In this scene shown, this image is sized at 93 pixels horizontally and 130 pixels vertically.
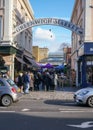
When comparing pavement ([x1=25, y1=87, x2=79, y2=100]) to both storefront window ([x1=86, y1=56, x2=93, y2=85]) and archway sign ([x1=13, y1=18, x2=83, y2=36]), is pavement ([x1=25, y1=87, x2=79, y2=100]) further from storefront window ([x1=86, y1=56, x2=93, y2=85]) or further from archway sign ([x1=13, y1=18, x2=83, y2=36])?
archway sign ([x1=13, y1=18, x2=83, y2=36])

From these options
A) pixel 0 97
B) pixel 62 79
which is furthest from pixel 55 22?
pixel 0 97

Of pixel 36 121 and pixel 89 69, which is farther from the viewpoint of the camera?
pixel 89 69

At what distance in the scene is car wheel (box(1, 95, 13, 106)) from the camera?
1967cm

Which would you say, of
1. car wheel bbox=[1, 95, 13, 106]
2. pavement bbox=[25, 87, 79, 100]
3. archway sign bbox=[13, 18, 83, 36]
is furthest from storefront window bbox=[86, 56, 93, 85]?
car wheel bbox=[1, 95, 13, 106]

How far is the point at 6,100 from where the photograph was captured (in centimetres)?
1972

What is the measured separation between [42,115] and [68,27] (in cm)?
2192

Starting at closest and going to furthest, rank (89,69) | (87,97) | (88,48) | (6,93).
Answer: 1. (87,97)
2. (6,93)
3. (88,48)
4. (89,69)

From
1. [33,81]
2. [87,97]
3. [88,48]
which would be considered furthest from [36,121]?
[88,48]

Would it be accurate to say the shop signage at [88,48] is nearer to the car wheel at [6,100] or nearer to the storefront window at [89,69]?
the storefront window at [89,69]

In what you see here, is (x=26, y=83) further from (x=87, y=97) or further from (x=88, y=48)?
(x=87, y=97)

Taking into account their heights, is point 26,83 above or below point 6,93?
above

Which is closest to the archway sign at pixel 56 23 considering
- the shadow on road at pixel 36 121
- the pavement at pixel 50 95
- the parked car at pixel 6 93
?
the pavement at pixel 50 95

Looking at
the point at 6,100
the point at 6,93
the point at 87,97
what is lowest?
the point at 6,100

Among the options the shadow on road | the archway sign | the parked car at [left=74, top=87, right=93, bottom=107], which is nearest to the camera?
the shadow on road
